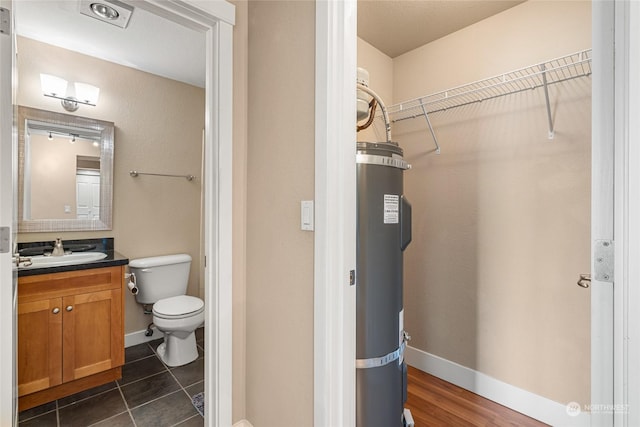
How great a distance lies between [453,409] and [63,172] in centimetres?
321

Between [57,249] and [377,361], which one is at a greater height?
[57,249]

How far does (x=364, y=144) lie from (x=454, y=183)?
109 centimetres

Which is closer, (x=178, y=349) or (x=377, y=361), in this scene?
(x=377, y=361)

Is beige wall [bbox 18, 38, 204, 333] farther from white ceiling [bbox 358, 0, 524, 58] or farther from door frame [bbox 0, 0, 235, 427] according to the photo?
white ceiling [bbox 358, 0, 524, 58]

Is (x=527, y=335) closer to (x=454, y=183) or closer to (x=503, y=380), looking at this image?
(x=503, y=380)

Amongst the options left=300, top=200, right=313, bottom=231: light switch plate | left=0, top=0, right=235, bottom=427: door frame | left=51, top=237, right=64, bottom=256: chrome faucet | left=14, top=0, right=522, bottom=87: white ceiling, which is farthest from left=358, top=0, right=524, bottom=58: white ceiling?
left=51, top=237, right=64, bottom=256: chrome faucet

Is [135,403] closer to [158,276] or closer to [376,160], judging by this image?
[158,276]

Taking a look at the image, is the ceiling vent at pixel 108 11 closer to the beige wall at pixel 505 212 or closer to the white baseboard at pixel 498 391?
the beige wall at pixel 505 212

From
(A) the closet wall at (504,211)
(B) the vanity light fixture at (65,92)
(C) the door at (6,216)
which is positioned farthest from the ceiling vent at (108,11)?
(A) the closet wall at (504,211)

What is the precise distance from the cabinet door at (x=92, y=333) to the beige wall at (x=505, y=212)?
209 cm

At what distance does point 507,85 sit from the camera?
183cm

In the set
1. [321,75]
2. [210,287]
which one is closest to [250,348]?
[210,287]

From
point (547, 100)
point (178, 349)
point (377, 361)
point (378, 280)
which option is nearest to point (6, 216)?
point (378, 280)

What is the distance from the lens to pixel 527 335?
177 centimetres
